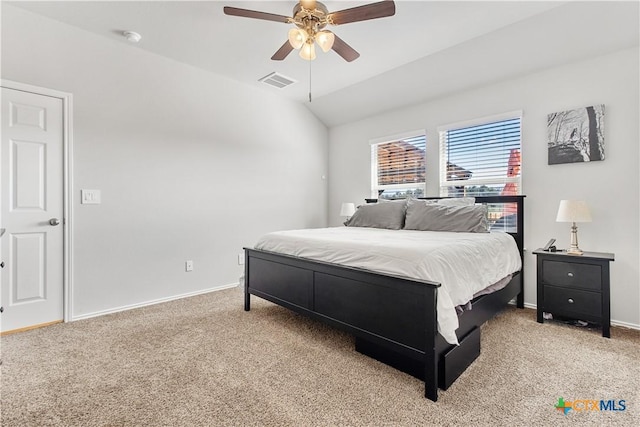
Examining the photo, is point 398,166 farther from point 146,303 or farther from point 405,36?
point 146,303

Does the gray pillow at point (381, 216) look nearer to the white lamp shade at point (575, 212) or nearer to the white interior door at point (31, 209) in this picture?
the white lamp shade at point (575, 212)

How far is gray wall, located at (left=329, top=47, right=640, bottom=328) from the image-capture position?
103 inches

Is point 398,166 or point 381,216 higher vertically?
point 398,166

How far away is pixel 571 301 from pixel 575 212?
763 mm

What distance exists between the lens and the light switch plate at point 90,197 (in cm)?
281

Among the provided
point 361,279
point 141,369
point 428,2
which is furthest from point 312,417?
point 428,2

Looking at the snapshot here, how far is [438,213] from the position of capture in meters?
3.15

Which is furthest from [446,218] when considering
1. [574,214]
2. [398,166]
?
[398,166]

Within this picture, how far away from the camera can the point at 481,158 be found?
3.54m

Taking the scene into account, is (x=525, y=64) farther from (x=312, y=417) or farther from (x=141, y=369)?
(x=141, y=369)

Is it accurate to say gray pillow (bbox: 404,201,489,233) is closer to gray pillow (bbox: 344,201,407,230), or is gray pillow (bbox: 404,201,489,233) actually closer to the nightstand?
gray pillow (bbox: 344,201,407,230)

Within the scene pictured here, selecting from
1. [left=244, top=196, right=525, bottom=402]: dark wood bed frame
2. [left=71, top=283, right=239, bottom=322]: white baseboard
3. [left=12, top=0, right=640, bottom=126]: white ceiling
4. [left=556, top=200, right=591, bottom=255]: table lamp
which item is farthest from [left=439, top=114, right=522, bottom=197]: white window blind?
[left=71, top=283, right=239, bottom=322]: white baseboard

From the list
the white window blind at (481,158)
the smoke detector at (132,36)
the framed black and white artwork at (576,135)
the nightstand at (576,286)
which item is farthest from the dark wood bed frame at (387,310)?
the smoke detector at (132,36)

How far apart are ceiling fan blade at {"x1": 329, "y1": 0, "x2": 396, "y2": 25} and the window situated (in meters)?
2.25
